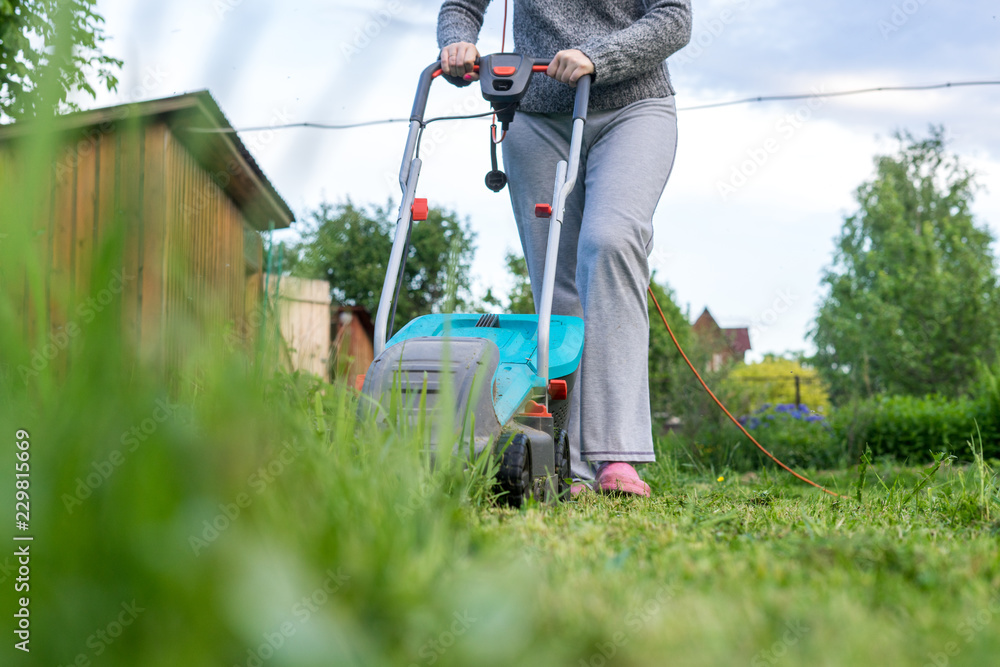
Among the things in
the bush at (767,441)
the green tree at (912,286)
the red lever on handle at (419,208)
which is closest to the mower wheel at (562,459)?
the red lever on handle at (419,208)

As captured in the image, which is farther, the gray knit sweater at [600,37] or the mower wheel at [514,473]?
the gray knit sweater at [600,37]

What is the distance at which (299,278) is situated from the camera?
0.72m

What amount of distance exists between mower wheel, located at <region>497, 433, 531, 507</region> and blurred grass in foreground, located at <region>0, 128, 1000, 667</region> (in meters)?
0.69

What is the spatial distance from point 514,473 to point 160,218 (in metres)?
1.16

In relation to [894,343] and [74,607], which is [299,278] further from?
[894,343]

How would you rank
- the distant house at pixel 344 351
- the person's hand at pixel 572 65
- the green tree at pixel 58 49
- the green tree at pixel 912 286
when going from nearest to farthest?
the green tree at pixel 58 49, the distant house at pixel 344 351, the person's hand at pixel 572 65, the green tree at pixel 912 286

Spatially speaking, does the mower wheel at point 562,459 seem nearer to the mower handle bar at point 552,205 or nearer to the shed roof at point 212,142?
the mower handle bar at point 552,205

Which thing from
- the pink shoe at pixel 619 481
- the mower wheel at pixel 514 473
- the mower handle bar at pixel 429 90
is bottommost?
the pink shoe at pixel 619 481

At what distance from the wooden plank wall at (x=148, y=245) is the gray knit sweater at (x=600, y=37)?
190cm

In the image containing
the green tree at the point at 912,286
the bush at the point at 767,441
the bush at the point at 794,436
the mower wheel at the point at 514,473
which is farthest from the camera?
the green tree at the point at 912,286

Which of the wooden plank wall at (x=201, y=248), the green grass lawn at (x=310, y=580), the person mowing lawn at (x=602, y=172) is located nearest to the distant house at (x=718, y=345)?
the person mowing lawn at (x=602, y=172)

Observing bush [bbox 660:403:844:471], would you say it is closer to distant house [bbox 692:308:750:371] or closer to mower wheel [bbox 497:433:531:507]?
distant house [bbox 692:308:750:371]

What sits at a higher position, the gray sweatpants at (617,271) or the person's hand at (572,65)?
the person's hand at (572,65)

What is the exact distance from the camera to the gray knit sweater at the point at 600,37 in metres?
2.49
